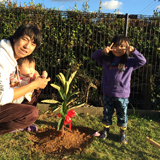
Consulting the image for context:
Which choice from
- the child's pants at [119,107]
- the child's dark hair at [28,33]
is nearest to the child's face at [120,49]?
the child's pants at [119,107]

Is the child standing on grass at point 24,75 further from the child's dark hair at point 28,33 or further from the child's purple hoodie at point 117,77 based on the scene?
the child's purple hoodie at point 117,77

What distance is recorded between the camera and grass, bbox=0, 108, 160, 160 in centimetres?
218

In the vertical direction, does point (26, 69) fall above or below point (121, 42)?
below

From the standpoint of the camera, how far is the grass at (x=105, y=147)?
218 cm

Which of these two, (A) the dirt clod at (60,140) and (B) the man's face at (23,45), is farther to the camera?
(A) the dirt clod at (60,140)

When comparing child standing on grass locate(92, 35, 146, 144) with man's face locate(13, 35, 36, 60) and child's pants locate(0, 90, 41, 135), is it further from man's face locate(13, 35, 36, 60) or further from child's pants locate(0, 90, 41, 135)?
child's pants locate(0, 90, 41, 135)

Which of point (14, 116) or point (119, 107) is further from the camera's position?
point (119, 107)

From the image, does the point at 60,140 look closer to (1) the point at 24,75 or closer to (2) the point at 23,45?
(1) the point at 24,75

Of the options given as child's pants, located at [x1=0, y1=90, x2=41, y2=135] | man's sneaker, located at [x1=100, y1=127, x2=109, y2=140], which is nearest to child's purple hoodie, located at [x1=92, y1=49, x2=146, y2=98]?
man's sneaker, located at [x1=100, y1=127, x2=109, y2=140]

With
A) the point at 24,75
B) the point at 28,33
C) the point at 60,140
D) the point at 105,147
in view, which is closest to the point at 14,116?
the point at 24,75

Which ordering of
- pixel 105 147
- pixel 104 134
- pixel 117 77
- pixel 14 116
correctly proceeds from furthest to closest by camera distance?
pixel 104 134, pixel 117 77, pixel 105 147, pixel 14 116

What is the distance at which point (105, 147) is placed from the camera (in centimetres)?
245

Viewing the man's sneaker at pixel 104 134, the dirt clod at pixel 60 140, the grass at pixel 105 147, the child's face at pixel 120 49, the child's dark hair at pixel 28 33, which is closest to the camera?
the child's dark hair at pixel 28 33

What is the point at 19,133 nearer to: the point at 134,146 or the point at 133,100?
the point at 134,146
